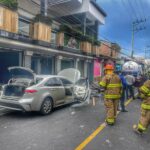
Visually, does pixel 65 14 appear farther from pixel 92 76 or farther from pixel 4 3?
pixel 4 3

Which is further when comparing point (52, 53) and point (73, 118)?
point (52, 53)

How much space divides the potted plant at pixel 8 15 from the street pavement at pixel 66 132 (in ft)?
17.8

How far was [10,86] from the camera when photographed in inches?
318

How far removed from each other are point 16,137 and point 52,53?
11.5 meters

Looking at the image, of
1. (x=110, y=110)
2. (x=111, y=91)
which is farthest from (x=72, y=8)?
(x=110, y=110)

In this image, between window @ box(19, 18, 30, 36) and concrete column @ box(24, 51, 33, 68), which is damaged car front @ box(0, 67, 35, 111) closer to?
concrete column @ box(24, 51, 33, 68)

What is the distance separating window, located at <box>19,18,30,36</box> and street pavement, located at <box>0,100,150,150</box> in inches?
304

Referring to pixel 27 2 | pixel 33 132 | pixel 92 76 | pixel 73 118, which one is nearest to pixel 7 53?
pixel 27 2

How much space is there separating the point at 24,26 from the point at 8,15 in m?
3.27

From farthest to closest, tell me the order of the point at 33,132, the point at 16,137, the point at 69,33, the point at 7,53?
the point at 69,33 → the point at 7,53 → the point at 33,132 → the point at 16,137

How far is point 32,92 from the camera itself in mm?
7559

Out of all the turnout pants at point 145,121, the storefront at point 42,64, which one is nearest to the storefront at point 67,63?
the storefront at point 42,64

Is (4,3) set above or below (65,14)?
below

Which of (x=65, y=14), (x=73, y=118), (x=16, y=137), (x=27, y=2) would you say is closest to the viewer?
(x=16, y=137)
